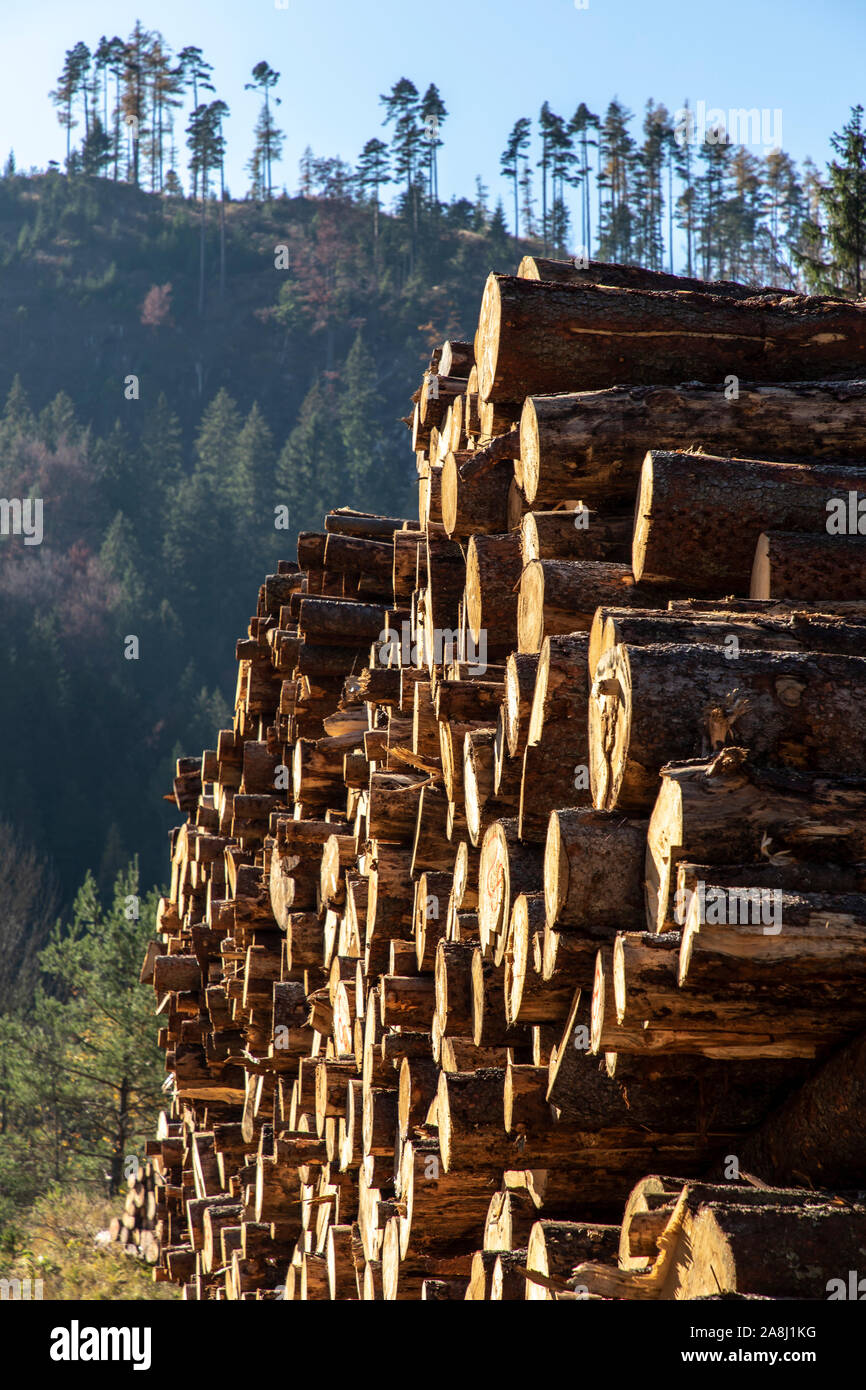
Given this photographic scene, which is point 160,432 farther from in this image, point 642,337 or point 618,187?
point 642,337

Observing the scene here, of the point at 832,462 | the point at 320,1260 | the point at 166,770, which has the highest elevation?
the point at 166,770

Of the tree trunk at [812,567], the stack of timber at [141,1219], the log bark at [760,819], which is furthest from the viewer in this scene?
the stack of timber at [141,1219]

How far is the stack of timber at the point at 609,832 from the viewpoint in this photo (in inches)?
103

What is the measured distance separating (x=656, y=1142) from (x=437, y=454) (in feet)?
11.5

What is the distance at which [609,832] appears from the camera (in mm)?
2955

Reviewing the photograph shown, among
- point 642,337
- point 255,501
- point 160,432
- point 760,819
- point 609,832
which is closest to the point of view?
point 760,819

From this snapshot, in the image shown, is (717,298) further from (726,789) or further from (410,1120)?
(410,1120)

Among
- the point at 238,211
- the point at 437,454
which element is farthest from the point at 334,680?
the point at 238,211

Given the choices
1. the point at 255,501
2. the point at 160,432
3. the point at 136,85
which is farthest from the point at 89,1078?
the point at 136,85

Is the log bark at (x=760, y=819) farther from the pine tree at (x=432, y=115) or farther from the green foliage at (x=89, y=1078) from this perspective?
the pine tree at (x=432, y=115)

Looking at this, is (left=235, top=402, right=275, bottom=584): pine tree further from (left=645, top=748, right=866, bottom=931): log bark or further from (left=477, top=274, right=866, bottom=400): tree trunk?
(left=645, top=748, right=866, bottom=931): log bark

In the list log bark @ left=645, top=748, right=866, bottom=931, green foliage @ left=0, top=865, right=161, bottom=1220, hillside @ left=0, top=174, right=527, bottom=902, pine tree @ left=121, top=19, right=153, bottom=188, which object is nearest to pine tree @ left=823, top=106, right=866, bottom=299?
green foliage @ left=0, top=865, right=161, bottom=1220

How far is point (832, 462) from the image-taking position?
3.82 meters

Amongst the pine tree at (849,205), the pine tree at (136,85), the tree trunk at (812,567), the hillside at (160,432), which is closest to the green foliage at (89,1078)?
the pine tree at (849,205)
